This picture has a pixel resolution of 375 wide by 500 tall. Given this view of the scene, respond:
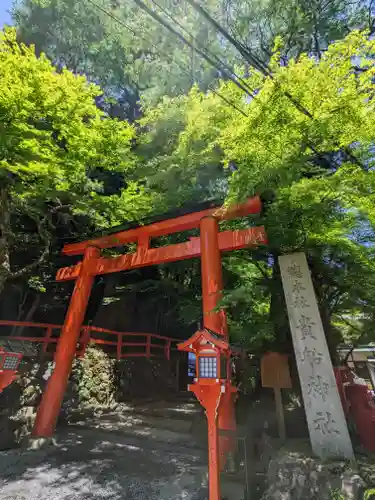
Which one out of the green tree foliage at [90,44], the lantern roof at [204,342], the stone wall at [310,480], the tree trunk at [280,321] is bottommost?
the stone wall at [310,480]

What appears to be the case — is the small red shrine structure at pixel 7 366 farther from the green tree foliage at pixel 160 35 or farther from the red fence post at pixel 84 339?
the green tree foliage at pixel 160 35

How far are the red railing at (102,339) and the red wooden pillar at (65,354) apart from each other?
0.90m

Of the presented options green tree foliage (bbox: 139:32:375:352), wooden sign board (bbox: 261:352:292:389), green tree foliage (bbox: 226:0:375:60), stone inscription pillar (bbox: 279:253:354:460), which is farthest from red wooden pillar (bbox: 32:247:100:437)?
green tree foliage (bbox: 226:0:375:60)

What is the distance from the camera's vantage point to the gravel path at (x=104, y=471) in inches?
169

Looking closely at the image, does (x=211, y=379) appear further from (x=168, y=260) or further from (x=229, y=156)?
(x=168, y=260)

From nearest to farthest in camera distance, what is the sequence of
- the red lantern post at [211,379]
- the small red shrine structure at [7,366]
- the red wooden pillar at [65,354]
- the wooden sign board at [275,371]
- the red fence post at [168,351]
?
the red lantern post at [211,379]
the wooden sign board at [275,371]
the small red shrine structure at [7,366]
the red wooden pillar at [65,354]
the red fence post at [168,351]

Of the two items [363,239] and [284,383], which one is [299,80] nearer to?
[363,239]

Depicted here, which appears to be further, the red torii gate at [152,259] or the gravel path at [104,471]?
the red torii gate at [152,259]

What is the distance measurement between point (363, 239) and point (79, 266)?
7.33m

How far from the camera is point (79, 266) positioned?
8.51 meters

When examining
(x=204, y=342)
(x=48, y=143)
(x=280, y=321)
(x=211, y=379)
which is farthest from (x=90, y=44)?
(x=211, y=379)

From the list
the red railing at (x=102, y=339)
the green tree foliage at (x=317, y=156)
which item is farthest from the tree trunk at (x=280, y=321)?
the red railing at (x=102, y=339)

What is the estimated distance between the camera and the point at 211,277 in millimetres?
6223

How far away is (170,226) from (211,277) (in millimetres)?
2067
